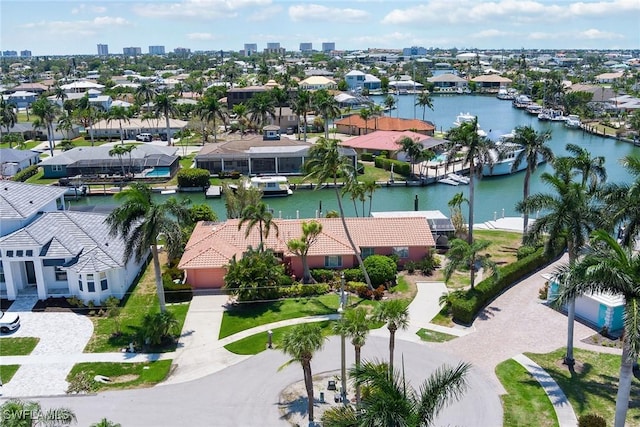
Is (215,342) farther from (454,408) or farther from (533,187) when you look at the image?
(533,187)

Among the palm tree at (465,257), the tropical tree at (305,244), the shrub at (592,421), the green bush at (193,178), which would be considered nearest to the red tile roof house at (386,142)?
the green bush at (193,178)

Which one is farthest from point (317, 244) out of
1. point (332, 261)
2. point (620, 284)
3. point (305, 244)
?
point (620, 284)

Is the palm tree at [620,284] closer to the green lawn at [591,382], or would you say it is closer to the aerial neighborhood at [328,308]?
the aerial neighborhood at [328,308]

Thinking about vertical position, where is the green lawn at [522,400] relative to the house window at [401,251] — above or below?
below

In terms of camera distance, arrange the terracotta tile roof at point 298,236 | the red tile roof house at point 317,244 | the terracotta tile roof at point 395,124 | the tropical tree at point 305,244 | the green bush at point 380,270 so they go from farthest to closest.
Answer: the terracotta tile roof at point 395,124, the terracotta tile roof at point 298,236, the red tile roof house at point 317,244, the green bush at point 380,270, the tropical tree at point 305,244

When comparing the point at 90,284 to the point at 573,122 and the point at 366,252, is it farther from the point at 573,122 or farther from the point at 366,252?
the point at 573,122

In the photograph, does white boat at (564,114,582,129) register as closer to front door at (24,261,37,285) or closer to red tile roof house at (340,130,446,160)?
red tile roof house at (340,130,446,160)

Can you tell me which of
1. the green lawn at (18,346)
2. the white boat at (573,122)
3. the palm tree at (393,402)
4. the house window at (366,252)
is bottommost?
the green lawn at (18,346)
